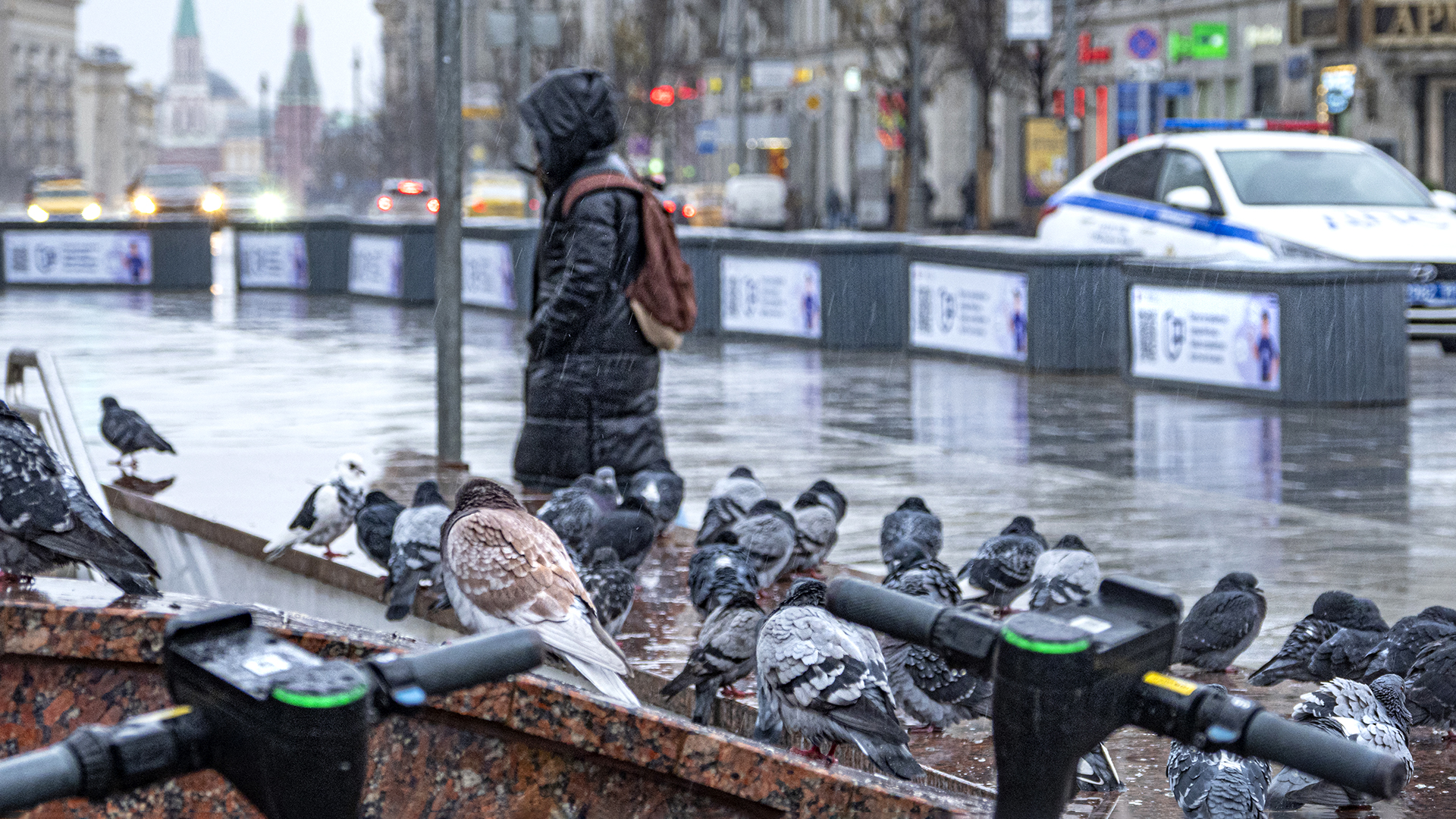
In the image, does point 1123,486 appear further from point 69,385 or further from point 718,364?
point 69,385

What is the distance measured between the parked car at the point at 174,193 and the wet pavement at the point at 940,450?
27232mm

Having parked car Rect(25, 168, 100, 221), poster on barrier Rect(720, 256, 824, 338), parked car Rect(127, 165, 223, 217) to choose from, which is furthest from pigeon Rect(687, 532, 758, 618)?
parked car Rect(25, 168, 100, 221)

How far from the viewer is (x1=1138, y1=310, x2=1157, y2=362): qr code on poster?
49.9 ft

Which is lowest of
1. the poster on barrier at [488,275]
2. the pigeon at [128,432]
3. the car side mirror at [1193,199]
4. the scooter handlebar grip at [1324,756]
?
the pigeon at [128,432]

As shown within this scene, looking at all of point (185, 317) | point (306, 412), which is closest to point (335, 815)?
point (306, 412)

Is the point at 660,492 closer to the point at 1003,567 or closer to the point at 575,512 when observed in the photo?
the point at 575,512

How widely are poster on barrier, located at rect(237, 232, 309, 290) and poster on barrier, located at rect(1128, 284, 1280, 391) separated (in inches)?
676

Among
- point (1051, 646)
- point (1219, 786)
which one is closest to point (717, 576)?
point (1219, 786)

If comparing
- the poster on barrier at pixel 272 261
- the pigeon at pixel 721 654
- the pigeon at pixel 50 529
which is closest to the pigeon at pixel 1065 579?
the pigeon at pixel 721 654

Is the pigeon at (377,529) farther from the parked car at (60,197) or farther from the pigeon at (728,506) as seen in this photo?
the parked car at (60,197)

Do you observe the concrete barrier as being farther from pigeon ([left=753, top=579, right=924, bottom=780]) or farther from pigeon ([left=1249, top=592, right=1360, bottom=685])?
pigeon ([left=753, top=579, right=924, bottom=780])

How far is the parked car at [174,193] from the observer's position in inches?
1849

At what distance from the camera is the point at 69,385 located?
15.5 meters

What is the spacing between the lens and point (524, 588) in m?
4.65
